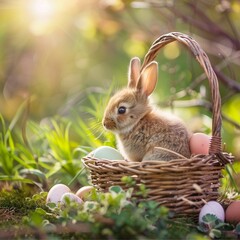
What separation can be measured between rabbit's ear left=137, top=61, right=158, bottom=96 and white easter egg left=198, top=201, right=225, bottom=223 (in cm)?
75

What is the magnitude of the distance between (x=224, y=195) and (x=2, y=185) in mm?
1448

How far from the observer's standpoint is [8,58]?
6078 millimetres

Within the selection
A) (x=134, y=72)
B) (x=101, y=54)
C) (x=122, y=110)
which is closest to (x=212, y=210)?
(x=122, y=110)

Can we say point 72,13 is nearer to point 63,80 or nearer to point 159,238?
point 63,80

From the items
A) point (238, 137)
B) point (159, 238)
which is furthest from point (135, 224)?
point (238, 137)

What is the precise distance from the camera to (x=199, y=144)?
291cm

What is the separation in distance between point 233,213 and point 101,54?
448 centimetres

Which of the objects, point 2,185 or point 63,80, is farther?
point 63,80

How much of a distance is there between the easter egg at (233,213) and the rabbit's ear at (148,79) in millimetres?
772

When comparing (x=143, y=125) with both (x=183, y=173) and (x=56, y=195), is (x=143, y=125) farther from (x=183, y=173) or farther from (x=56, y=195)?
(x=56, y=195)

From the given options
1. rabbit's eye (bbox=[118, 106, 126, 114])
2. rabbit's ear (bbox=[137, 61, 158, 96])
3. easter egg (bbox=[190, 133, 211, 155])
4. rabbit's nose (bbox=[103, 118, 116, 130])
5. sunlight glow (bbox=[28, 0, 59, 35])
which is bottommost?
easter egg (bbox=[190, 133, 211, 155])

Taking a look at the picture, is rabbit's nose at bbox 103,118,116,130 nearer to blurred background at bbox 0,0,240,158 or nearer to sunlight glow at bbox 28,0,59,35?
blurred background at bbox 0,0,240,158

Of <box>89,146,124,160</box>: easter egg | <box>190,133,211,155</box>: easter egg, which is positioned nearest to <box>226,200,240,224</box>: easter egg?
<box>190,133,211,155</box>: easter egg

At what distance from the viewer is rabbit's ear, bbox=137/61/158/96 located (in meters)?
3.04
